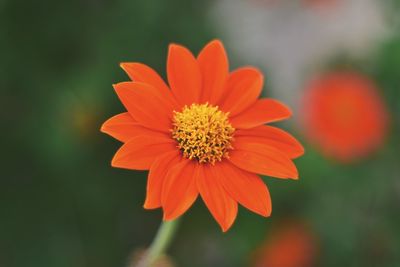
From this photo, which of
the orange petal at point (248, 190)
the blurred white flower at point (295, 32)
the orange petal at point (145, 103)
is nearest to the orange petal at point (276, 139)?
Answer: the orange petal at point (248, 190)

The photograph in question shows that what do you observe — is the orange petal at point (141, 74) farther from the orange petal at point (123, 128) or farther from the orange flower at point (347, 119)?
the orange flower at point (347, 119)

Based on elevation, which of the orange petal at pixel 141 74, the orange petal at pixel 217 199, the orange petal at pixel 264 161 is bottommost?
the orange petal at pixel 217 199

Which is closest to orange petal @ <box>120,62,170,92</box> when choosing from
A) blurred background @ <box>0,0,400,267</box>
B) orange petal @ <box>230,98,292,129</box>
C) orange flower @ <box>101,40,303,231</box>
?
orange flower @ <box>101,40,303,231</box>

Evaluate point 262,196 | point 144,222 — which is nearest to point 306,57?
point 144,222

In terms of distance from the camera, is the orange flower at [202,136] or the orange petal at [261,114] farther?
the orange petal at [261,114]

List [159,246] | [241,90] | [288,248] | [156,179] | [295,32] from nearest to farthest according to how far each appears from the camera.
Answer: [156,179] < [159,246] < [241,90] < [288,248] < [295,32]

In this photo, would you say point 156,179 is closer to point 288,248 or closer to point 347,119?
point 288,248

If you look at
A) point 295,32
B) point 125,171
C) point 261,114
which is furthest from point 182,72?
point 295,32
